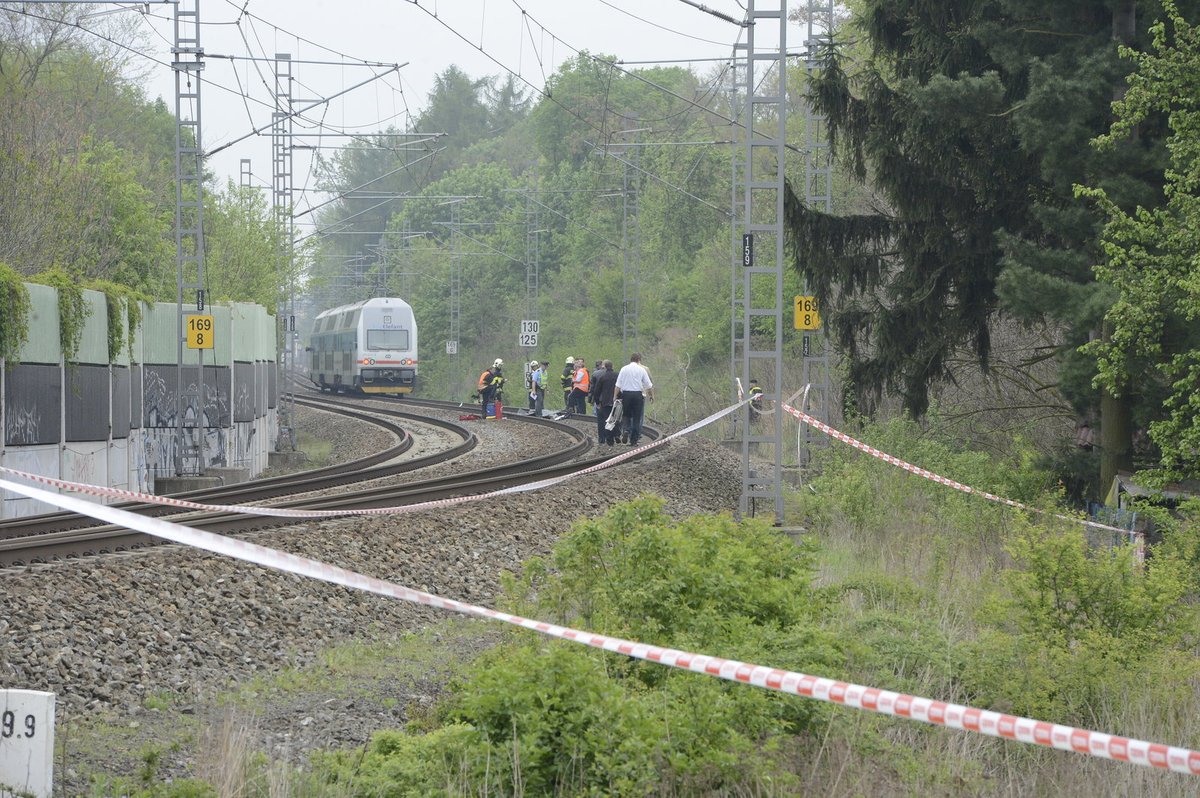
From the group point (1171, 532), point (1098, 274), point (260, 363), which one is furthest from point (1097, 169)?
point (260, 363)

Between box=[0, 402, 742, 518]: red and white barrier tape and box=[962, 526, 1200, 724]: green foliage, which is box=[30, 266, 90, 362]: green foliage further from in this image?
box=[962, 526, 1200, 724]: green foliage

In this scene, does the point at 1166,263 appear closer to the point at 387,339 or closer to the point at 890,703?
the point at 890,703

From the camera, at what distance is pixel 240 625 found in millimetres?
10312

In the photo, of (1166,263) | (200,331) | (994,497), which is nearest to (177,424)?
(200,331)

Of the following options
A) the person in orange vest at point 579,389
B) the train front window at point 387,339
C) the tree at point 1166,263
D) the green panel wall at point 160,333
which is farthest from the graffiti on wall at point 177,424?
the train front window at point 387,339

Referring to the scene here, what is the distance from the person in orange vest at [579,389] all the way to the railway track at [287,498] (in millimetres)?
6889

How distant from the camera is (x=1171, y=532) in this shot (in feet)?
38.9

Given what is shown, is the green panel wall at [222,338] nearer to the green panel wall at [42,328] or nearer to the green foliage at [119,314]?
the green foliage at [119,314]

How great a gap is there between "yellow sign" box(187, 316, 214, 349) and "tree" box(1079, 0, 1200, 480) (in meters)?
17.0

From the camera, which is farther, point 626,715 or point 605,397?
point 605,397

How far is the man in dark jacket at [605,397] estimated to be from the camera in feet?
88.6

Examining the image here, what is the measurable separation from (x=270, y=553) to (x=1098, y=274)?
9.96m

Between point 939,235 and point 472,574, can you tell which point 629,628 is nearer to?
point 472,574

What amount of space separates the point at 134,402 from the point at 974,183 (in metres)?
15.7
